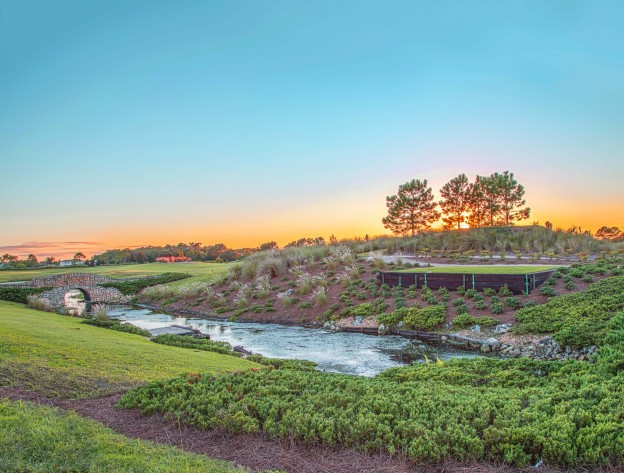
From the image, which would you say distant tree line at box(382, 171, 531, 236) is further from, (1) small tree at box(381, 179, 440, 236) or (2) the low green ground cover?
(2) the low green ground cover

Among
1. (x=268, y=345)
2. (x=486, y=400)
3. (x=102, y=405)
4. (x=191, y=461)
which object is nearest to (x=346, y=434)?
(x=191, y=461)

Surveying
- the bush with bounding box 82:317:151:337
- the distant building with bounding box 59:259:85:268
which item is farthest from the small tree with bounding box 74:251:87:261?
the bush with bounding box 82:317:151:337

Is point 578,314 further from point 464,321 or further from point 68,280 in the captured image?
point 68,280

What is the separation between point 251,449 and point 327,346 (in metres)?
11.2

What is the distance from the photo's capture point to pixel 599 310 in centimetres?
1316

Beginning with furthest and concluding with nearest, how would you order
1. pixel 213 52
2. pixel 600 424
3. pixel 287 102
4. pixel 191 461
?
pixel 287 102 → pixel 213 52 → pixel 600 424 → pixel 191 461

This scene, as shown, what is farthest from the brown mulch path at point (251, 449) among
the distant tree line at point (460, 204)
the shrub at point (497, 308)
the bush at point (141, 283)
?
the distant tree line at point (460, 204)

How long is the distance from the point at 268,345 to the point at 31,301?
16000 mm

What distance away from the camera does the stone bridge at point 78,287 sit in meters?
29.6

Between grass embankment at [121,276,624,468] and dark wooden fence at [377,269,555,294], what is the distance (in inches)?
415

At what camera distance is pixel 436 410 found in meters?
5.39

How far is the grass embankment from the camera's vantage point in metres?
4.49

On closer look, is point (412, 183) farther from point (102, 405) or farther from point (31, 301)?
point (102, 405)

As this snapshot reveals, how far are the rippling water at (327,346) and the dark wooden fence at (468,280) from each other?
489 centimetres
